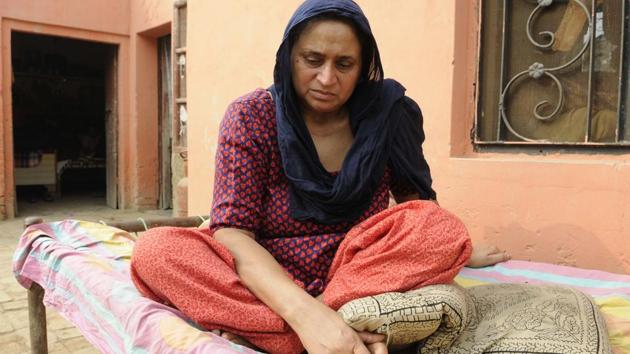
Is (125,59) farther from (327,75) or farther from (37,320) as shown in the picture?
(327,75)

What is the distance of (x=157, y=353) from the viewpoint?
4.40 ft

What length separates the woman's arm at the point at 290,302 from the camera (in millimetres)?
1207

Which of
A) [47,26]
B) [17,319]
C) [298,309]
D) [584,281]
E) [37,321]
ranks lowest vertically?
[17,319]

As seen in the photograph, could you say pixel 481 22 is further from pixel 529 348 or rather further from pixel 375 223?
pixel 529 348

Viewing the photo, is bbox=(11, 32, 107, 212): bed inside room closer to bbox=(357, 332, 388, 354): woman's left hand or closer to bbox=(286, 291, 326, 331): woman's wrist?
bbox=(286, 291, 326, 331): woman's wrist

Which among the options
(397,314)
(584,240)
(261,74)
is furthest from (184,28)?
(397,314)

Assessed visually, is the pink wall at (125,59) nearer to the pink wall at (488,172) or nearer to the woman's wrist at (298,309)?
the pink wall at (488,172)

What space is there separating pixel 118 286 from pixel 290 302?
725 millimetres

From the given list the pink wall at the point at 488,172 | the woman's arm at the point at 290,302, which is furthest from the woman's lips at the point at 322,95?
the pink wall at the point at 488,172

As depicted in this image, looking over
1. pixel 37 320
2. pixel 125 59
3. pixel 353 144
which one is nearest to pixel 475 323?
pixel 353 144

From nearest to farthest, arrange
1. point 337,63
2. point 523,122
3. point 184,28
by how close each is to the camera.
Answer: point 337,63 < point 523,122 < point 184,28

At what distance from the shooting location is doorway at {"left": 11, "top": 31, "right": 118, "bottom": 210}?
9320 mm

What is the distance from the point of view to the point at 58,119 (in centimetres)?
1120

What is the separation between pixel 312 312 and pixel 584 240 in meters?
1.56
